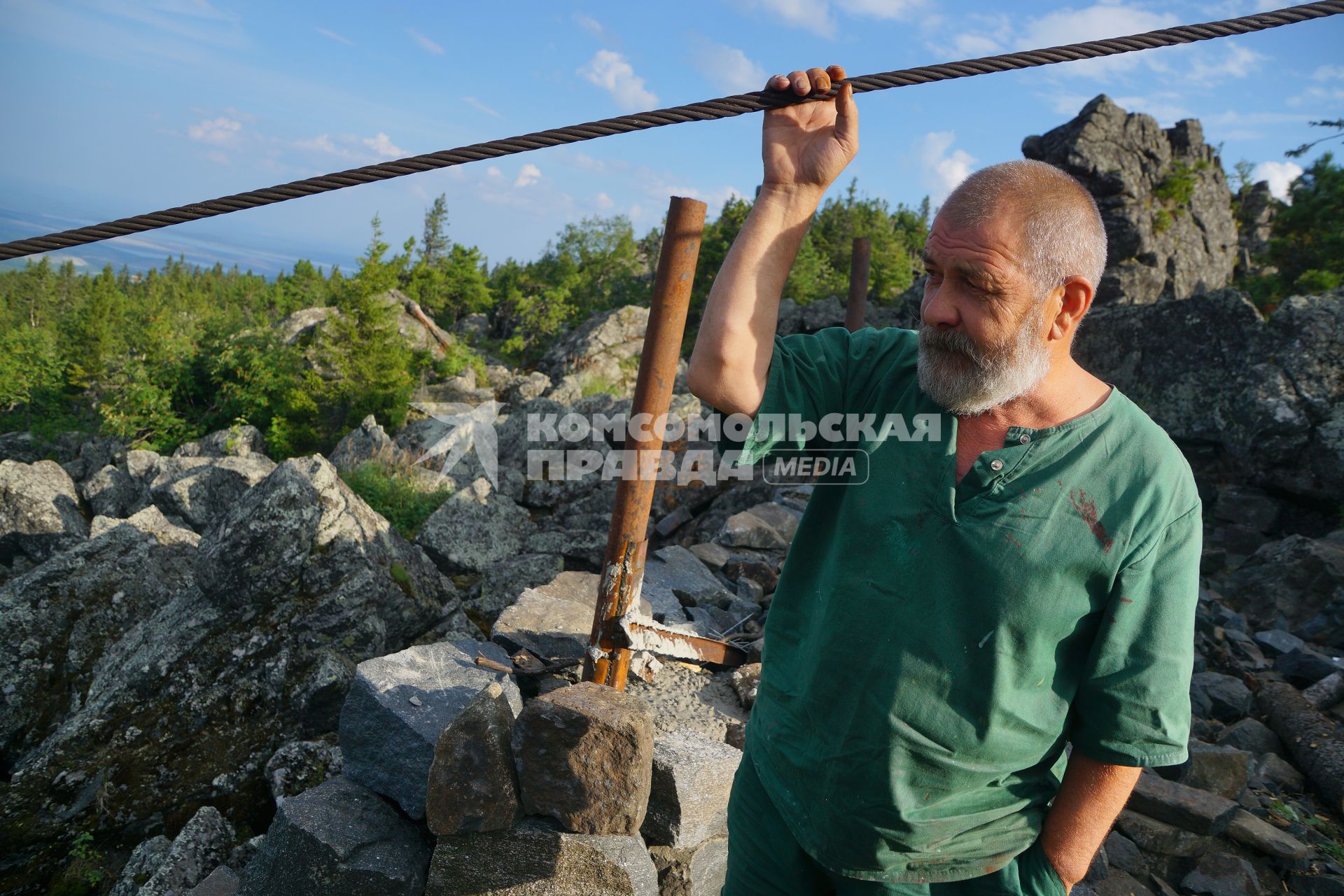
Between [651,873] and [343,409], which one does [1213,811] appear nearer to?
[651,873]

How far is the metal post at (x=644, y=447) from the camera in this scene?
3430mm

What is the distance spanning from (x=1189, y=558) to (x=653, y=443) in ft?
7.86

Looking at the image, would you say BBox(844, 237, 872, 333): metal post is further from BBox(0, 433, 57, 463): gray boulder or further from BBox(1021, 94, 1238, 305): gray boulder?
BBox(0, 433, 57, 463): gray boulder

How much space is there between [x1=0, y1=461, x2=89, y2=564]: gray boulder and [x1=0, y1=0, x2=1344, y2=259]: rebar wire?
12004mm

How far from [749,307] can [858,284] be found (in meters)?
9.60

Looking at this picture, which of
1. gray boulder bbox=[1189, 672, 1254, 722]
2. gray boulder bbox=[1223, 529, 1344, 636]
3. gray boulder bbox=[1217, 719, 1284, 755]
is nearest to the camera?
gray boulder bbox=[1217, 719, 1284, 755]

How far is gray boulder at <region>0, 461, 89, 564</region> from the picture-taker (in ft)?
37.8

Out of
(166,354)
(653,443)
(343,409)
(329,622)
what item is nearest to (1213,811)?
(653,443)

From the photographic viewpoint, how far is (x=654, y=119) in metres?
1.86

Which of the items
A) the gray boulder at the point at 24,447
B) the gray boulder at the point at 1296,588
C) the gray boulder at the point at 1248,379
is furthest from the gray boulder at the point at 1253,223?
the gray boulder at the point at 24,447

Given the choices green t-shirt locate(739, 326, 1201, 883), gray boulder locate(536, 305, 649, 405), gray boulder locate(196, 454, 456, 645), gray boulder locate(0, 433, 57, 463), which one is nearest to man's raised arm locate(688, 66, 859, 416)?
green t-shirt locate(739, 326, 1201, 883)

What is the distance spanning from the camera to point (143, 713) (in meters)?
5.43

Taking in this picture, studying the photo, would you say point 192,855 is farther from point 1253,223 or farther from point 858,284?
point 1253,223

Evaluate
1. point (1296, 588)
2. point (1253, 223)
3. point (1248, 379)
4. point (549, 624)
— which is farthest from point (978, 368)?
point (1253, 223)
